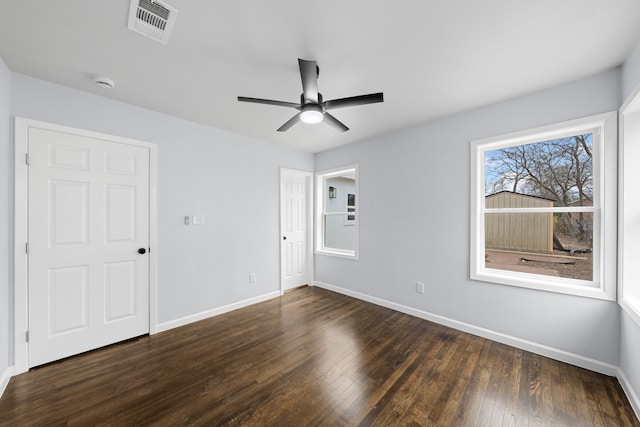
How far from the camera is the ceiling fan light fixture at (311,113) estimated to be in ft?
6.54

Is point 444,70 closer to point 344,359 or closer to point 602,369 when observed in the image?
point 344,359

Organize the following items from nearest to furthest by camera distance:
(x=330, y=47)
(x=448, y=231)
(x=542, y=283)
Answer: (x=330, y=47)
(x=542, y=283)
(x=448, y=231)

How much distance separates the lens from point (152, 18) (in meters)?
1.55

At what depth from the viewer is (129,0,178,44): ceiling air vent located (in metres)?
1.45

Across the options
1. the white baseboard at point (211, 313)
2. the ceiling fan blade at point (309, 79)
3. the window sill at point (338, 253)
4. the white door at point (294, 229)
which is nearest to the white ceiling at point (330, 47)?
the ceiling fan blade at point (309, 79)

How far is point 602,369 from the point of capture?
2.11 metres

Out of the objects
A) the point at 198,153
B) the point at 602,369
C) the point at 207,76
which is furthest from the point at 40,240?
the point at 602,369

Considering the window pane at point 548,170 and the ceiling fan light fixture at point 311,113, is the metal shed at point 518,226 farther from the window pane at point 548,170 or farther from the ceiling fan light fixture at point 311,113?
the ceiling fan light fixture at point 311,113

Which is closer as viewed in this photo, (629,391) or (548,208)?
(629,391)

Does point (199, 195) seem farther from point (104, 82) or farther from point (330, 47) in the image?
point (330, 47)

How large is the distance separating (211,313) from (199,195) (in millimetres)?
1583

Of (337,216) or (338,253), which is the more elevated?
(337,216)

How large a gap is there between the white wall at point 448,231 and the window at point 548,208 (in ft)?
0.38

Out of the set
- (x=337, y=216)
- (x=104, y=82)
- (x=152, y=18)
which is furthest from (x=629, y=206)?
(x=104, y=82)
